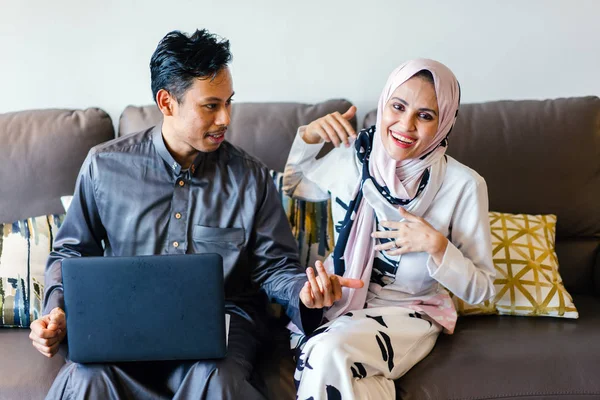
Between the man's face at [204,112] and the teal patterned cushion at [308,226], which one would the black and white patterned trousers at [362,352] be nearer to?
the teal patterned cushion at [308,226]

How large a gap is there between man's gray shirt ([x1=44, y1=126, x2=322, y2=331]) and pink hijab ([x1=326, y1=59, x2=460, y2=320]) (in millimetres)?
147

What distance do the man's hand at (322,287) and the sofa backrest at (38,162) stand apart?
925mm

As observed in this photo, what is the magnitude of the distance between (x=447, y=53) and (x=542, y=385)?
1228 mm

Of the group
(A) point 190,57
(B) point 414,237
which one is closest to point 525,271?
(B) point 414,237

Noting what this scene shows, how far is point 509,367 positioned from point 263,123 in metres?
1.03

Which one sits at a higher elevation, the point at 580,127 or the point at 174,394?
the point at 580,127

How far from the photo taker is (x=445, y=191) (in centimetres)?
178

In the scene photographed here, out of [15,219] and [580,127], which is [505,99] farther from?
[15,219]

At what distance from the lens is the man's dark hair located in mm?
1693

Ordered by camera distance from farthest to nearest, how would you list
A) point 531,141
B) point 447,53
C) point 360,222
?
point 447,53, point 531,141, point 360,222

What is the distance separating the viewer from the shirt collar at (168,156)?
1797 mm

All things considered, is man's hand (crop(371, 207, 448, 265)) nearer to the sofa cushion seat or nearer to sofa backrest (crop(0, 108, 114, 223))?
the sofa cushion seat

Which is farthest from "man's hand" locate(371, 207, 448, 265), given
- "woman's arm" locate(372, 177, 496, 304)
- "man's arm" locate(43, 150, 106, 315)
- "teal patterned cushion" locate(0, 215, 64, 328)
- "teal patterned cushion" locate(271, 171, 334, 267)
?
"teal patterned cushion" locate(0, 215, 64, 328)

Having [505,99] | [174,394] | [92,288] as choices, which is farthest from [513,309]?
[92,288]
